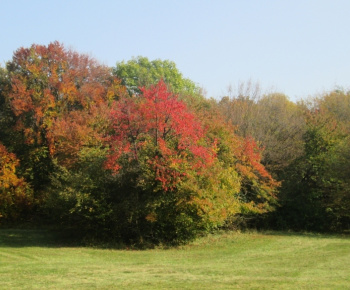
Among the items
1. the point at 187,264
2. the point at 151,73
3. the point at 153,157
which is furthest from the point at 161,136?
the point at 151,73

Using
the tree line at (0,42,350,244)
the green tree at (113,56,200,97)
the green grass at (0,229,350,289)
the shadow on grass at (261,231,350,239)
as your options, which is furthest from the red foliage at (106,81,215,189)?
the green tree at (113,56,200,97)

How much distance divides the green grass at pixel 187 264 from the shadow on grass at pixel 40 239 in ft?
0.16

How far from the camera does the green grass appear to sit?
11164mm

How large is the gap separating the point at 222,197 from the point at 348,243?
7076 millimetres

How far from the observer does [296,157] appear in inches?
1273

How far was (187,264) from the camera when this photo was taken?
54.4ft

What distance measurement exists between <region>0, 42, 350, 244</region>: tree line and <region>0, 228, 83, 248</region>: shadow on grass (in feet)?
2.23

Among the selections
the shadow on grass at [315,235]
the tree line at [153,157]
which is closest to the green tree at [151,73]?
the tree line at [153,157]

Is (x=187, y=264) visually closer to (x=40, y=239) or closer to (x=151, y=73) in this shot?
(x=40, y=239)

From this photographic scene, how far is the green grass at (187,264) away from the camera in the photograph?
1116 centimetres

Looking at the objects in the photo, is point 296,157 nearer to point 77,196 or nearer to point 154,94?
point 154,94

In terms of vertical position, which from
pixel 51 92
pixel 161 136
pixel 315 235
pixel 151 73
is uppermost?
pixel 151 73

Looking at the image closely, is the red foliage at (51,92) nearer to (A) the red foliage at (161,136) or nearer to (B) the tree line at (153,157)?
(B) the tree line at (153,157)

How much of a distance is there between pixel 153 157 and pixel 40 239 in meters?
8.23
